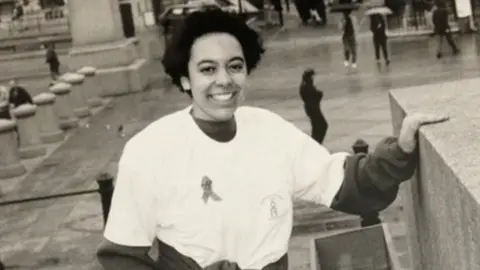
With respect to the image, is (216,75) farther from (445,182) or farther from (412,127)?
(445,182)

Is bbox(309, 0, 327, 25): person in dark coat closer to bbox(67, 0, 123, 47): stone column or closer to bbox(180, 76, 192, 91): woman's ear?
bbox(67, 0, 123, 47): stone column

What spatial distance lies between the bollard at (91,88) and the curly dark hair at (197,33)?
52.3ft

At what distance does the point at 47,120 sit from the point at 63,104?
141 centimetres

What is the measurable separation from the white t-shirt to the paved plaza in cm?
403

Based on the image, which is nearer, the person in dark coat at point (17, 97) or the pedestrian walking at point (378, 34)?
the person in dark coat at point (17, 97)

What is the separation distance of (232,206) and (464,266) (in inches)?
34.0

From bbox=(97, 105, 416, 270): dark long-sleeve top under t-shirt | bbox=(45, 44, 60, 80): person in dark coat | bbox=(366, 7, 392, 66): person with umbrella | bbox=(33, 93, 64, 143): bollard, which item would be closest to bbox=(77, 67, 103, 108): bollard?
bbox=(33, 93, 64, 143): bollard

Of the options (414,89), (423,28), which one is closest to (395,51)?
(423,28)

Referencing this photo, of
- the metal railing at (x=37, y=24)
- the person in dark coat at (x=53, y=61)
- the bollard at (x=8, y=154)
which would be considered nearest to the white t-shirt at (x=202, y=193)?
the bollard at (x=8, y=154)

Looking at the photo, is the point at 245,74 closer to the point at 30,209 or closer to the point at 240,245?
the point at 240,245

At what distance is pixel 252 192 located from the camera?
310 centimetres

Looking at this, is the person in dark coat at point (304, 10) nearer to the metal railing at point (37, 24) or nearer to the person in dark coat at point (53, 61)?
the metal railing at point (37, 24)

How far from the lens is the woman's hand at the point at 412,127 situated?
10.2 ft

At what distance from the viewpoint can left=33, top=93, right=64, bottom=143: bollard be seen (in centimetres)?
1556
